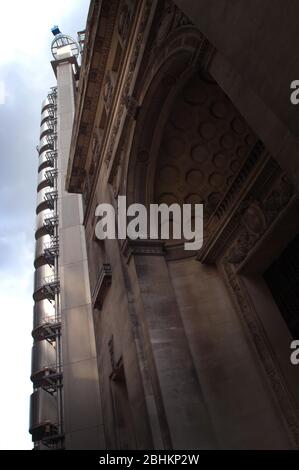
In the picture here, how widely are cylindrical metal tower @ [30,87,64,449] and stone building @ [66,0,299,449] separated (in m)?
13.8

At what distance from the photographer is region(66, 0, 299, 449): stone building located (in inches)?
195

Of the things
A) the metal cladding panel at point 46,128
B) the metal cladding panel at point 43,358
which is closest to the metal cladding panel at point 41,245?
the metal cladding panel at point 43,358

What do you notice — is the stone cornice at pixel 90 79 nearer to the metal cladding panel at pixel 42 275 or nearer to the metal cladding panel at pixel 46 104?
the metal cladding panel at pixel 42 275

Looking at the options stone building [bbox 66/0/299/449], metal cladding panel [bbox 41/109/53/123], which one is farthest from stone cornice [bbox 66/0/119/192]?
metal cladding panel [bbox 41/109/53/123]

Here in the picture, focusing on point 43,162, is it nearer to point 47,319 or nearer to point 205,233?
point 47,319

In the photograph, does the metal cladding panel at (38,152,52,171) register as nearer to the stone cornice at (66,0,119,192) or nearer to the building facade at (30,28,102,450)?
the building facade at (30,28,102,450)

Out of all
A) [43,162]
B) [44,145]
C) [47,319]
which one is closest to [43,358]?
[47,319]

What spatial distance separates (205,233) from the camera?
10625 millimetres

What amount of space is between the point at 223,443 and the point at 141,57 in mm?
9161

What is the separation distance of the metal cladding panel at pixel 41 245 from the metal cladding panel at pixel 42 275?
1.92 ft

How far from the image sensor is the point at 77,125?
603 inches

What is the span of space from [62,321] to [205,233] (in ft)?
43.5

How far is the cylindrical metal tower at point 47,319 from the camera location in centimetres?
2338
